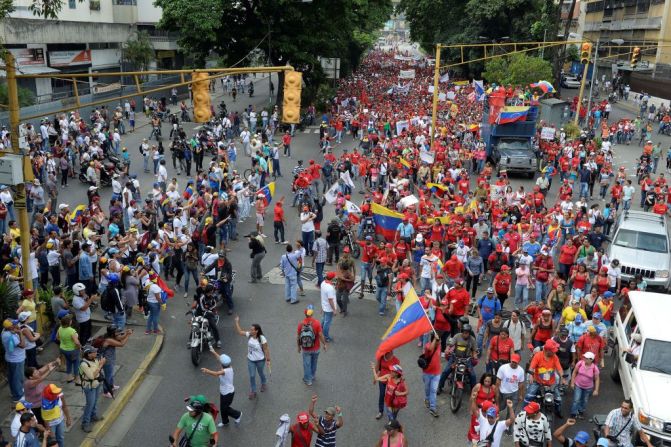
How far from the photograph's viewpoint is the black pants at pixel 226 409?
10.2 m

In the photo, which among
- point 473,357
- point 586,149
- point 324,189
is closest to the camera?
point 473,357

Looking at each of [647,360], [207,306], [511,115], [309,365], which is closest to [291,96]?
[207,306]

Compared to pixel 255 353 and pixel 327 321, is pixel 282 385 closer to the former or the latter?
pixel 255 353

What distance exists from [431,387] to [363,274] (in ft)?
17.3

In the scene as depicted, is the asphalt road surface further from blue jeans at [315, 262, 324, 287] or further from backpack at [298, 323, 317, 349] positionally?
backpack at [298, 323, 317, 349]

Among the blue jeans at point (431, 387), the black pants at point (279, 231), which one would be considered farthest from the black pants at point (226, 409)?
the black pants at point (279, 231)

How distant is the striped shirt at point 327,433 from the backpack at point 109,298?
580cm

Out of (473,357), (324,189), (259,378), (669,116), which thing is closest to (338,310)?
(259,378)

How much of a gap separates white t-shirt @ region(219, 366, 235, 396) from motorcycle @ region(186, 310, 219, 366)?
2.24 metres

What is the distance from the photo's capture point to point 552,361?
10367mm

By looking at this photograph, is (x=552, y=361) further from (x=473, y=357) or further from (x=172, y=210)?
(x=172, y=210)

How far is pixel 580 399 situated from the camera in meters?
10.8

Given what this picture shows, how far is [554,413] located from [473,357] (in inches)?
64.0

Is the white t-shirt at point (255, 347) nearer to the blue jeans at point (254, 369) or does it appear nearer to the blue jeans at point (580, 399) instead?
the blue jeans at point (254, 369)
